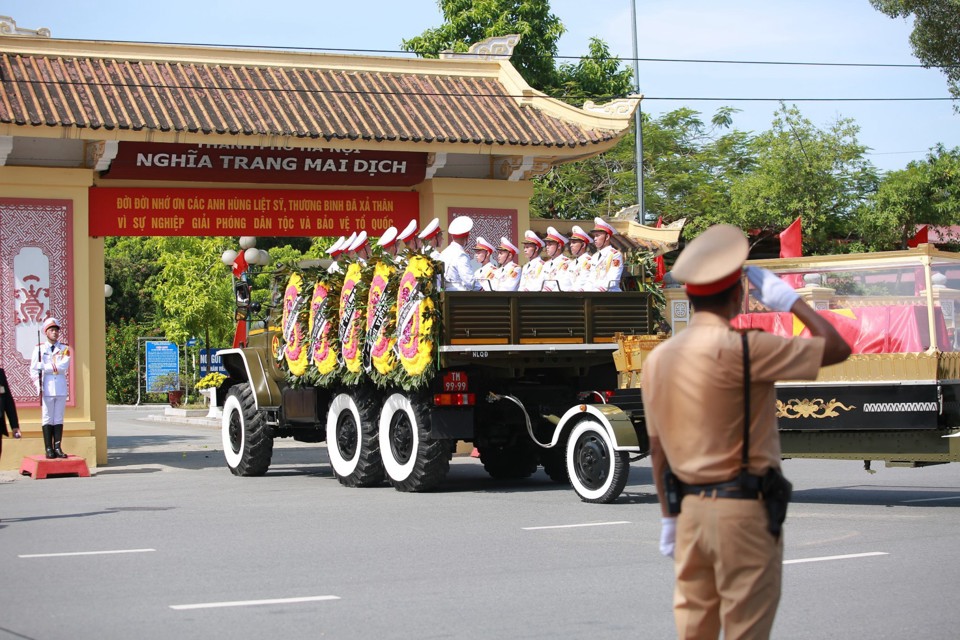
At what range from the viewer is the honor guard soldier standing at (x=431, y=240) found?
14.6 m

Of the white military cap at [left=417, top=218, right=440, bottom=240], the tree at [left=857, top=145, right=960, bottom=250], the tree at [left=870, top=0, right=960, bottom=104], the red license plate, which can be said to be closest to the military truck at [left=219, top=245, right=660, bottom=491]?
the red license plate

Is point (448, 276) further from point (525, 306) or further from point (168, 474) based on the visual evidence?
point (168, 474)

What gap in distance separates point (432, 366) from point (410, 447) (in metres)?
1.22

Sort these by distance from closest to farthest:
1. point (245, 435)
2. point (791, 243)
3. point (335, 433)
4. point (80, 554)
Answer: point (80, 554), point (791, 243), point (335, 433), point (245, 435)

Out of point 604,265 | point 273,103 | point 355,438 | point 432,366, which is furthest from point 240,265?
point 604,265

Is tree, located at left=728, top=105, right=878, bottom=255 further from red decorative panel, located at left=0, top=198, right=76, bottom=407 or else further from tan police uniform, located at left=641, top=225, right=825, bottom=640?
tan police uniform, located at left=641, top=225, right=825, bottom=640

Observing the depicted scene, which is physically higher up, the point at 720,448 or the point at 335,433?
the point at 720,448

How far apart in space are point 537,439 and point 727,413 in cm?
1051

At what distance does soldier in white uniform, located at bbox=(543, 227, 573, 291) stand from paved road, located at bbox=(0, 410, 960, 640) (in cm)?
237

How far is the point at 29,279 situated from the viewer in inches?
746

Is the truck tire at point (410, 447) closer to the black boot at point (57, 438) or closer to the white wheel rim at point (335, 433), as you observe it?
the white wheel rim at point (335, 433)

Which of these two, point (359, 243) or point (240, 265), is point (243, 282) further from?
point (359, 243)

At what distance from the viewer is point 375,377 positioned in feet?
49.5

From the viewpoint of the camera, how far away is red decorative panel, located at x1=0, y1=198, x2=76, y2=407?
18.8 m
